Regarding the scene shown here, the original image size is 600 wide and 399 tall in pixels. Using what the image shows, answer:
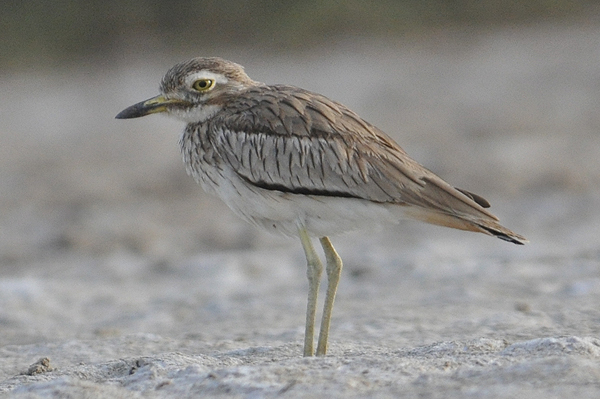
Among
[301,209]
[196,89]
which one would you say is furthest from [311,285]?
[196,89]

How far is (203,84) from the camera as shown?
15.8ft

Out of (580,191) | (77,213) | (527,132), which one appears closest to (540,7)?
(527,132)

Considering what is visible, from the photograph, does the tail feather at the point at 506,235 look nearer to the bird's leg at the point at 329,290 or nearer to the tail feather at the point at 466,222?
the tail feather at the point at 466,222

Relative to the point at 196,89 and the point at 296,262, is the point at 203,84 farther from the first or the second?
the point at 296,262

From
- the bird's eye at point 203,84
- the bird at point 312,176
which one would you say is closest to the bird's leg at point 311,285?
the bird at point 312,176

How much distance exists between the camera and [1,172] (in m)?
11.7

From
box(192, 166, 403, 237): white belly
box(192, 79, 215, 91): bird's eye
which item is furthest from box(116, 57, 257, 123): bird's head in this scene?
box(192, 166, 403, 237): white belly

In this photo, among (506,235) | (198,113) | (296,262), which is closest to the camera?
(506,235)

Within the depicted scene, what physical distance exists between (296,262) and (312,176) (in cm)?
336

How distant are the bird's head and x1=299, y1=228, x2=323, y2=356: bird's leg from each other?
833mm

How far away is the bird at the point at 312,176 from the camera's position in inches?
169

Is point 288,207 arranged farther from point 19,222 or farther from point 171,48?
point 171,48

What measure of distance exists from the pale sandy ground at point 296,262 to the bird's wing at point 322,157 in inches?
26.6

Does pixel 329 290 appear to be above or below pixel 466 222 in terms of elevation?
below
